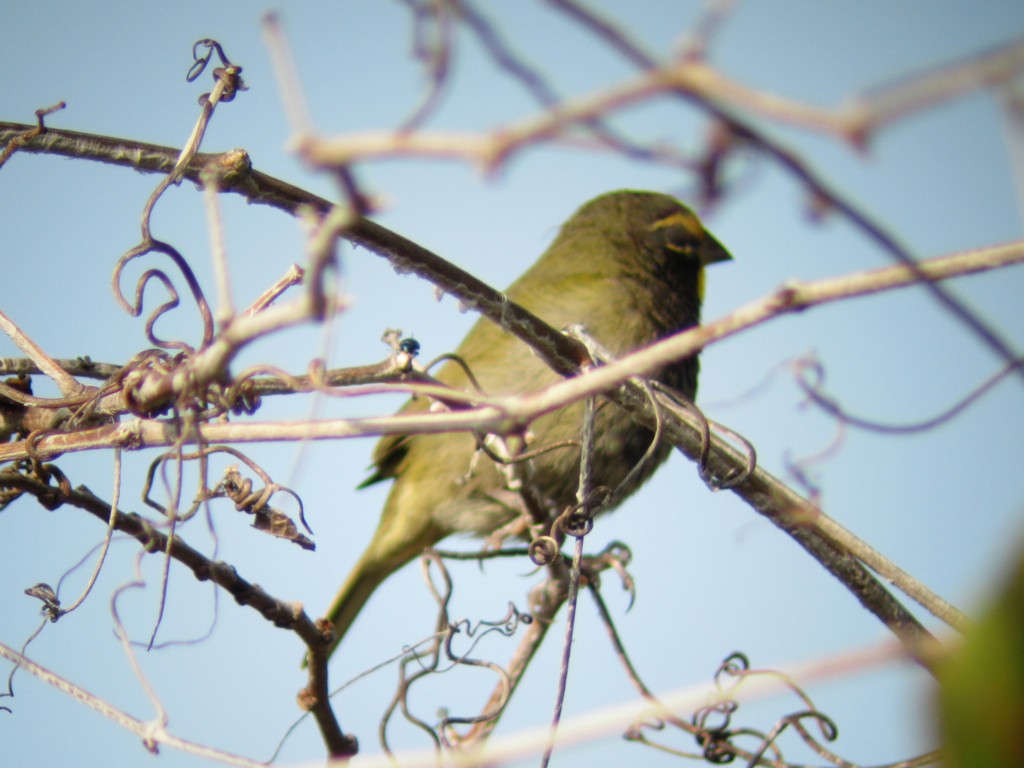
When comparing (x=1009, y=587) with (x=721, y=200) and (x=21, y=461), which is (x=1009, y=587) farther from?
(x=21, y=461)

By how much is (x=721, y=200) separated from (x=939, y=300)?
0.75 ft

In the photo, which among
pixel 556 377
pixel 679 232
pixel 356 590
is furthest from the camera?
pixel 679 232

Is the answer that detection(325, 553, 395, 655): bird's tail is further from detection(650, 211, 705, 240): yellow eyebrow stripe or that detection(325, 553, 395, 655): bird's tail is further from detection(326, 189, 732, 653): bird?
detection(650, 211, 705, 240): yellow eyebrow stripe

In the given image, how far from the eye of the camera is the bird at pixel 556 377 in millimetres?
3127

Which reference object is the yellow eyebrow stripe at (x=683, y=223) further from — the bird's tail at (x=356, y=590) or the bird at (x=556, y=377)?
the bird's tail at (x=356, y=590)

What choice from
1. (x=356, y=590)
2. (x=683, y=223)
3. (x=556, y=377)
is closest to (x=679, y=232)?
(x=683, y=223)

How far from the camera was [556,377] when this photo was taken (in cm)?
294

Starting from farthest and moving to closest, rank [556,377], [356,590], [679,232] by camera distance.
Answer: [679,232] → [356,590] → [556,377]

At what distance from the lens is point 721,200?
0.72 meters

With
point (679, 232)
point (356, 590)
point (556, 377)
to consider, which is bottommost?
point (356, 590)

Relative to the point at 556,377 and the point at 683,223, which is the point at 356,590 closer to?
the point at 556,377

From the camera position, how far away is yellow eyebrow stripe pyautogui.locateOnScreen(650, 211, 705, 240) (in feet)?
12.2

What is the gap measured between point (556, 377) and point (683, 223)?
1.11m

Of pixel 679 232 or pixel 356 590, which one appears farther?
pixel 679 232
